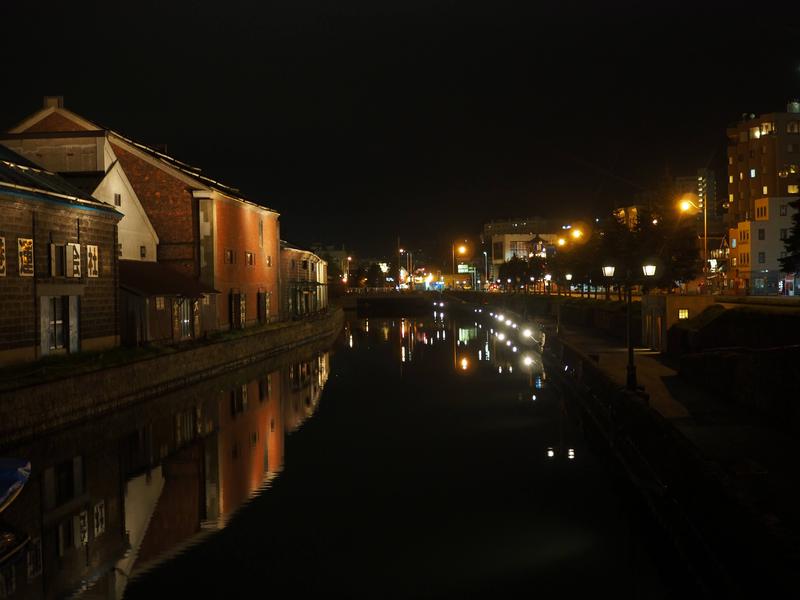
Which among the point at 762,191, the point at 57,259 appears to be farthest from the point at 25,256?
the point at 762,191

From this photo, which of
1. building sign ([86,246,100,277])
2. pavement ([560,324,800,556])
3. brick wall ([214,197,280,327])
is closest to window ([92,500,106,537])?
pavement ([560,324,800,556])

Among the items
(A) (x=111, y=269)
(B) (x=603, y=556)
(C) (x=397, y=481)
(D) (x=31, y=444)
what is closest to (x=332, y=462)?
(C) (x=397, y=481)

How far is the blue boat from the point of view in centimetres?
1385

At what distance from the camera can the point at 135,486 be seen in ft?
58.1

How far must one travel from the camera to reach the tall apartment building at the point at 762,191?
246 feet

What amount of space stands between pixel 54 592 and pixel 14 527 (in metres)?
3.27

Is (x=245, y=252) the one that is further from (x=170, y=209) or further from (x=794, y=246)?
(x=794, y=246)

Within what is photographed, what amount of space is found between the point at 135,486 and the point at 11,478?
139 inches

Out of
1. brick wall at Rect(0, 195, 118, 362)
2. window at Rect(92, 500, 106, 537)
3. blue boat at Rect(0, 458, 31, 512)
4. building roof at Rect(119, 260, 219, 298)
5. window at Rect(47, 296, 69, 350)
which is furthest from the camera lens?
Answer: building roof at Rect(119, 260, 219, 298)

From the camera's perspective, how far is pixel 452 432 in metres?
24.0

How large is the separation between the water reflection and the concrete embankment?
0.42 meters

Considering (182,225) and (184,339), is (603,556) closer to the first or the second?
(184,339)

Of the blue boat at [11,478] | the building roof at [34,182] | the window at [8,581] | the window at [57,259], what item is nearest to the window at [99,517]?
the blue boat at [11,478]

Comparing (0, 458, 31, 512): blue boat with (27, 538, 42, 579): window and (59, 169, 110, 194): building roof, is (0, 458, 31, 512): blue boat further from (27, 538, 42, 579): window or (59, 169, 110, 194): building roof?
(59, 169, 110, 194): building roof
